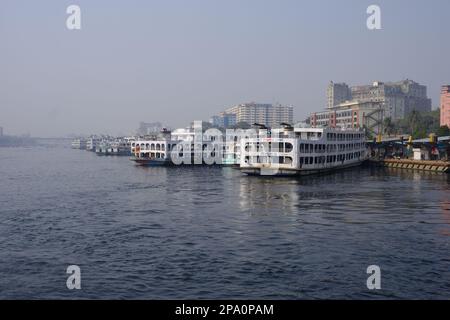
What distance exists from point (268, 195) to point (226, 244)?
25.5 meters

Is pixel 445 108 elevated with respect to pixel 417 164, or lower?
elevated

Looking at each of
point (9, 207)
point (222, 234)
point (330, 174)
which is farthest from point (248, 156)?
point (222, 234)

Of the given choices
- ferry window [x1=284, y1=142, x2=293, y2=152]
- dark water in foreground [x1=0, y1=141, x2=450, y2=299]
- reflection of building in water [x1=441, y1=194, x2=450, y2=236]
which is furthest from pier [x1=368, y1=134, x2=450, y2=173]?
reflection of building in water [x1=441, y1=194, x2=450, y2=236]

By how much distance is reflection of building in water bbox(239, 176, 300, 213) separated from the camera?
47.6 meters

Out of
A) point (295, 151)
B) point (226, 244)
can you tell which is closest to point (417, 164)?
point (295, 151)

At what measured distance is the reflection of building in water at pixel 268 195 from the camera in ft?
156

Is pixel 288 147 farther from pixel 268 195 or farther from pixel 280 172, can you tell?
pixel 268 195

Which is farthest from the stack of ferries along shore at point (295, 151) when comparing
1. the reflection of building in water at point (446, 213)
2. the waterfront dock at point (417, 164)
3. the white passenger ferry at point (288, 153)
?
the reflection of building in water at point (446, 213)

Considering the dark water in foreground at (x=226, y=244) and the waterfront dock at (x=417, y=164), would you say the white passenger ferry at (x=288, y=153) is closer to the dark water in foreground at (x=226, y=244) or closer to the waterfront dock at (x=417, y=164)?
the dark water in foreground at (x=226, y=244)

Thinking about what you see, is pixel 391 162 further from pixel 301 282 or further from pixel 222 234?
pixel 301 282

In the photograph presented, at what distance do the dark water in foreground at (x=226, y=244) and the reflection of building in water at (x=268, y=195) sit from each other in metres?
0.20

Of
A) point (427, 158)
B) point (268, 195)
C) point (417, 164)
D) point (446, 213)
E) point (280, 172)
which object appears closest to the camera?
point (446, 213)

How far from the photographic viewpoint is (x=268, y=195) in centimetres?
5619
